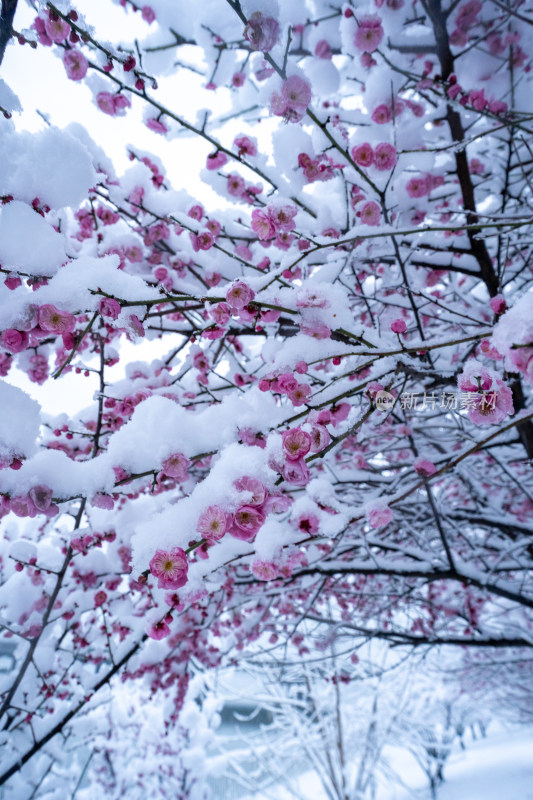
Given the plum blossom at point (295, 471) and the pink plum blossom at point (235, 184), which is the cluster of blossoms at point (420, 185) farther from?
the plum blossom at point (295, 471)

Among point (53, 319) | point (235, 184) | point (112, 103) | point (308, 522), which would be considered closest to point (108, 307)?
point (53, 319)

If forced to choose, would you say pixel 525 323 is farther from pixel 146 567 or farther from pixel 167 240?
pixel 167 240

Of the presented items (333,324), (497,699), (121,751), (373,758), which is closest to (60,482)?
(333,324)

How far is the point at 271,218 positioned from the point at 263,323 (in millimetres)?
873

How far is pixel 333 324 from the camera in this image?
141cm

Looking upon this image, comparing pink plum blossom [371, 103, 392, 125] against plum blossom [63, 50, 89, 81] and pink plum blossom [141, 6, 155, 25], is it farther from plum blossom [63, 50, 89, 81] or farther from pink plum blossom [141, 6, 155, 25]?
pink plum blossom [141, 6, 155, 25]

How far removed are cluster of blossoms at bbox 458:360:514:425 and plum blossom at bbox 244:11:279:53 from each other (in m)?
1.25

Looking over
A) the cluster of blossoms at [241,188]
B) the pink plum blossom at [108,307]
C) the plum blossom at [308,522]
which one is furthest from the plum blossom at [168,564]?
the cluster of blossoms at [241,188]

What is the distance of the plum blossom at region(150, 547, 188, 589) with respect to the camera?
1038mm

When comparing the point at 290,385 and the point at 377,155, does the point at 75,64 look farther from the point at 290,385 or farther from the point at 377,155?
the point at 290,385

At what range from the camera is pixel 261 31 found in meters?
Result: 1.37

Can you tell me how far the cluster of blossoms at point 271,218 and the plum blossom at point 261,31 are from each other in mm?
495

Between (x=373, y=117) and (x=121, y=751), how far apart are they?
12.8 m

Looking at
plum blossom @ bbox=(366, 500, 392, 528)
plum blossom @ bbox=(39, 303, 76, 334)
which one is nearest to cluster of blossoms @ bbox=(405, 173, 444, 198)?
plum blossom @ bbox=(366, 500, 392, 528)
